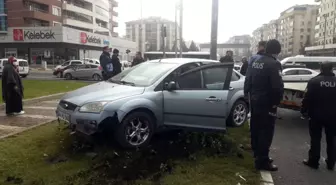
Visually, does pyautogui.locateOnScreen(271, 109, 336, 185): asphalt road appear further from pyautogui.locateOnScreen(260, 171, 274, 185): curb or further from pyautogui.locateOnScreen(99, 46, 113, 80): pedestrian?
pyautogui.locateOnScreen(99, 46, 113, 80): pedestrian

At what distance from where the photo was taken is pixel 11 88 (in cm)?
797

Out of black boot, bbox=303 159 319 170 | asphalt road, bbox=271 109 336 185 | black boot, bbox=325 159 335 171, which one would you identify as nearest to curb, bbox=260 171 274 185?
asphalt road, bbox=271 109 336 185

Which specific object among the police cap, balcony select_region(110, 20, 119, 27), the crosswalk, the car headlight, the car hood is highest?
balcony select_region(110, 20, 119, 27)

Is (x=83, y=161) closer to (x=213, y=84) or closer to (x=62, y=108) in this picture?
(x=62, y=108)

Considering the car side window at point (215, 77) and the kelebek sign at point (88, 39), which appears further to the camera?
the kelebek sign at point (88, 39)

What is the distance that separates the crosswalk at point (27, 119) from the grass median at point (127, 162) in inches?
26.8

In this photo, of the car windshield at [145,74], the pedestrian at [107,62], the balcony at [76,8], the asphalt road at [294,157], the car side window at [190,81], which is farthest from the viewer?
the balcony at [76,8]

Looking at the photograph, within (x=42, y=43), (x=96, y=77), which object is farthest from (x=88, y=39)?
(x=96, y=77)

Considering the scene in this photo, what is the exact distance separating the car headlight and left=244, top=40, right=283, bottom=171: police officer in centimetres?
230

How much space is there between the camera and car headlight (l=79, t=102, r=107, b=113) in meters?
4.88

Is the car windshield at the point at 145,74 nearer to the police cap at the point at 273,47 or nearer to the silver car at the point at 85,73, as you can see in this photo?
the police cap at the point at 273,47

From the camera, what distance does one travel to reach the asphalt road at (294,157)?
14.4ft

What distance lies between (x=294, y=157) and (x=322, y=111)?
3.33 feet

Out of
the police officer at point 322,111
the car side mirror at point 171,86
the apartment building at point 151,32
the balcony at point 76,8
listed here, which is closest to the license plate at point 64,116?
the car side mirror at point 171,86
